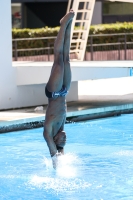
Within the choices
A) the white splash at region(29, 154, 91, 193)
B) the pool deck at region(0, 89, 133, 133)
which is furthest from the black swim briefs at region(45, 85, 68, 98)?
the pool deck at region(0, 89, 133, 133)

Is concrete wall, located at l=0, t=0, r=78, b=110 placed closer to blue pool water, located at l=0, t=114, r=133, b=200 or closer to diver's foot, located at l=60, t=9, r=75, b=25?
blue pool water, located at l=0, t=114, r=133, b=200

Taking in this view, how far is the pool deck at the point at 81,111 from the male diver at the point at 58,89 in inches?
163

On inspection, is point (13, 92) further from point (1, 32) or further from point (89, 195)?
point (89, 195)

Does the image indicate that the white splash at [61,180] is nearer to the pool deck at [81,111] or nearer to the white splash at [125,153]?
the white splash at [125,153]

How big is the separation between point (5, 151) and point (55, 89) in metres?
3.20

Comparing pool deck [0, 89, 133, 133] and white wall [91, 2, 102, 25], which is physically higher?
white wall [91, 2, 102, 25]

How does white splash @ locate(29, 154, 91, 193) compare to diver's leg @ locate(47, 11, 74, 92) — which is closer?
diver's leg @ locate(47, 11, 74, 92)

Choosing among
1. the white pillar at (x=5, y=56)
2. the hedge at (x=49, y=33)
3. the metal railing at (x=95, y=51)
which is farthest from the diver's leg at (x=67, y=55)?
the hedge at (x=49, y=33)

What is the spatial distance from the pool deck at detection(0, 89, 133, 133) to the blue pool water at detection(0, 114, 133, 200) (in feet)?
0.62

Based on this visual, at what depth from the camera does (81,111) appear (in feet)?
42.7

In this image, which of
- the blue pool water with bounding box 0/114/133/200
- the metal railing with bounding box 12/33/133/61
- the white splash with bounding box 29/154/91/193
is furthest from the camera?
the metal railing with bounding box 12/33/133/61

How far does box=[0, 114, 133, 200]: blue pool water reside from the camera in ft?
24.0

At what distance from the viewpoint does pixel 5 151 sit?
33.2 ft

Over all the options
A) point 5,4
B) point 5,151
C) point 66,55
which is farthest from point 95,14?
point 66,55
